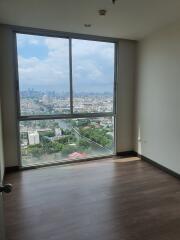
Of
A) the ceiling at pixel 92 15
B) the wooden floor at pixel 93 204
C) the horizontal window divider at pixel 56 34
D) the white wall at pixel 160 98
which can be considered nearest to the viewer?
the wooden floor at pixel 93 204

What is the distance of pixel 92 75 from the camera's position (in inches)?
166

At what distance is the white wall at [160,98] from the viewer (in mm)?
3361

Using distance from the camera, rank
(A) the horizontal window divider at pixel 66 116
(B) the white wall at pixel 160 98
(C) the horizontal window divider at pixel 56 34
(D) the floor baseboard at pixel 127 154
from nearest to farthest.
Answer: (B) the white wall at pixel 160 98
(C) the horizontal window divider at pixel 56 34
(A) the horizontal window divider at pixel 66 116
(D) the floor baseboard at pixel 127 154

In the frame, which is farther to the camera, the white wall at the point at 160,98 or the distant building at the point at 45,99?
→ the distant building at the point at 45,99

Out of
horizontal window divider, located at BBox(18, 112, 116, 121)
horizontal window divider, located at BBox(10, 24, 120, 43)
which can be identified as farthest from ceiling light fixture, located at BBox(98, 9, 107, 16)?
horizontal window divider, located at BBox(18, 112, 116, 121)

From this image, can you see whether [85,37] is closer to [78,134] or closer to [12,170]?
[78,134]

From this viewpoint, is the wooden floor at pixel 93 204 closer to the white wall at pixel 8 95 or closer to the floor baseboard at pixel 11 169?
the floor baseboard at pixel 11 169

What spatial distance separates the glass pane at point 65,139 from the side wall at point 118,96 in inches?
7.7

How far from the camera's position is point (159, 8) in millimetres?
2680

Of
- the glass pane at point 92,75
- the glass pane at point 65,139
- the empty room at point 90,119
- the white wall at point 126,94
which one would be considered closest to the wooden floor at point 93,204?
the empty room at point 90,119

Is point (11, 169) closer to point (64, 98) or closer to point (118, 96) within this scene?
point (64, 98)

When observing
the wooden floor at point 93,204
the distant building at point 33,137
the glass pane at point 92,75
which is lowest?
the wooden floor at point 93,204

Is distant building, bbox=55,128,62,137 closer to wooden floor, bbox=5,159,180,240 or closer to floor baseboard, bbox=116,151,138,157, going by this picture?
wooden floor, bbox=5,159,180,240

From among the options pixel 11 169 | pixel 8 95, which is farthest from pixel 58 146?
pixel 8 95
